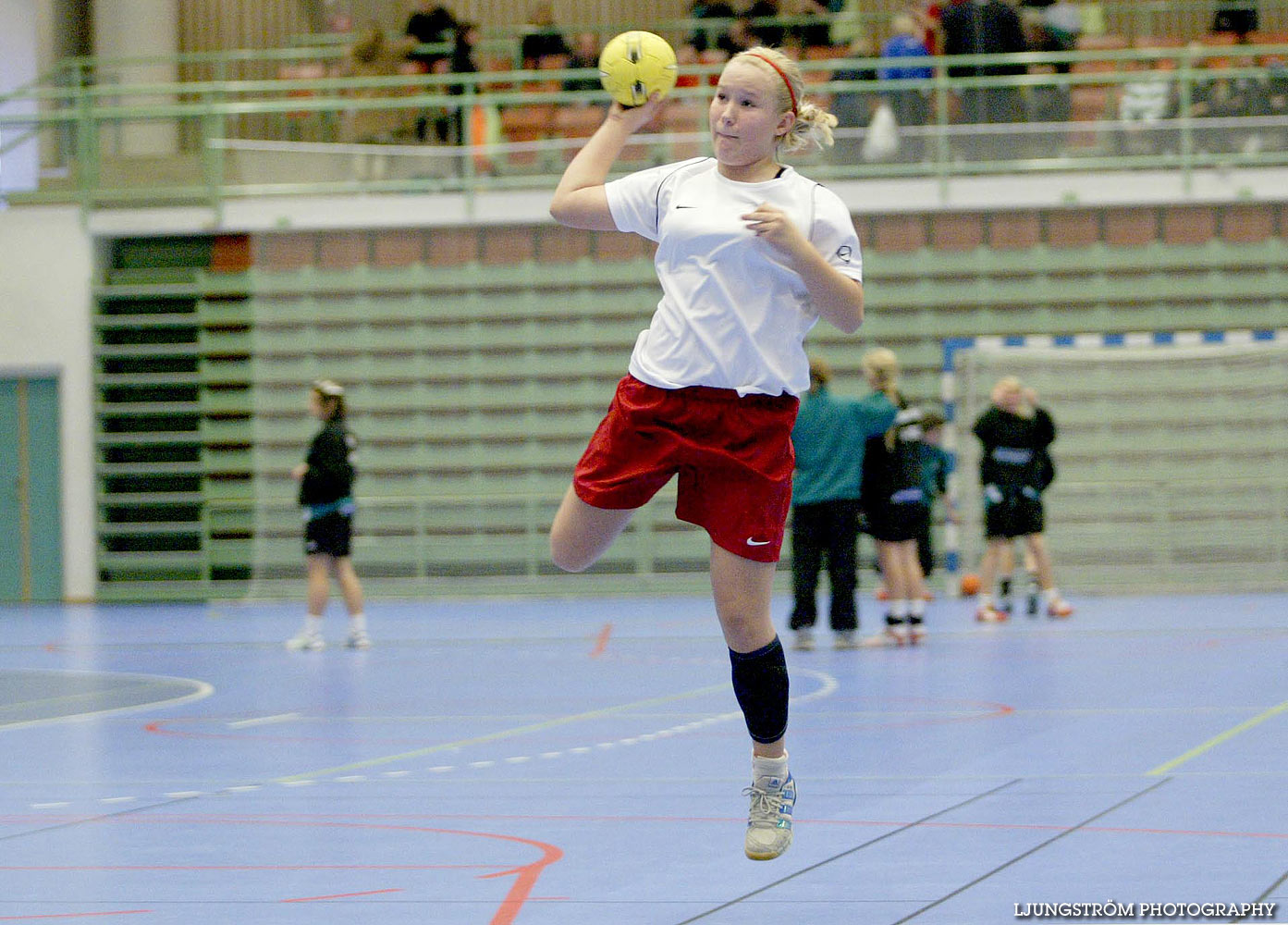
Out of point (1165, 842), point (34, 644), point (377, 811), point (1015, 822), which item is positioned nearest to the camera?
point (1165, 842)

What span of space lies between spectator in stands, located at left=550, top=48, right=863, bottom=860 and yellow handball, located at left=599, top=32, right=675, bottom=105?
25 centimetres

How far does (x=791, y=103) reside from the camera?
161 inches

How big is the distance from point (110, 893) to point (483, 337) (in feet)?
43.8

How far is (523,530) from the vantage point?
1703cm

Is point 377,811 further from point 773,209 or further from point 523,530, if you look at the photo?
point 523,530

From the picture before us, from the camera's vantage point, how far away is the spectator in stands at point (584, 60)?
15.9 meters

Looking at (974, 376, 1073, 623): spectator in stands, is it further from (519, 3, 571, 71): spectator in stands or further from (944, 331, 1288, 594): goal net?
(519, 3, 571, 71): spectator in stands

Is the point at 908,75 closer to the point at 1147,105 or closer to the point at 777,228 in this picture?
the point at 1147,105

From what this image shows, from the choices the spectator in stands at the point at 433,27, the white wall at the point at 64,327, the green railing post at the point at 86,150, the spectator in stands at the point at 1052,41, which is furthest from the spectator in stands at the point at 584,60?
the white wall at the point at 64,327

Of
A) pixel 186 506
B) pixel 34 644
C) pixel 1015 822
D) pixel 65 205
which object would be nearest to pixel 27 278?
pixel 65 205

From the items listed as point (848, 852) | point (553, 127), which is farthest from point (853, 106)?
point (848, 852)

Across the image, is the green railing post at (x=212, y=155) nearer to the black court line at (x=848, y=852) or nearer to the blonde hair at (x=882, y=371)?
the blonde hair at (x=882, y=371)

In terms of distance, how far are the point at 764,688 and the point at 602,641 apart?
7.87m

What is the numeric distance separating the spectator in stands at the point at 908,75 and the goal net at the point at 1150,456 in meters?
2.05
